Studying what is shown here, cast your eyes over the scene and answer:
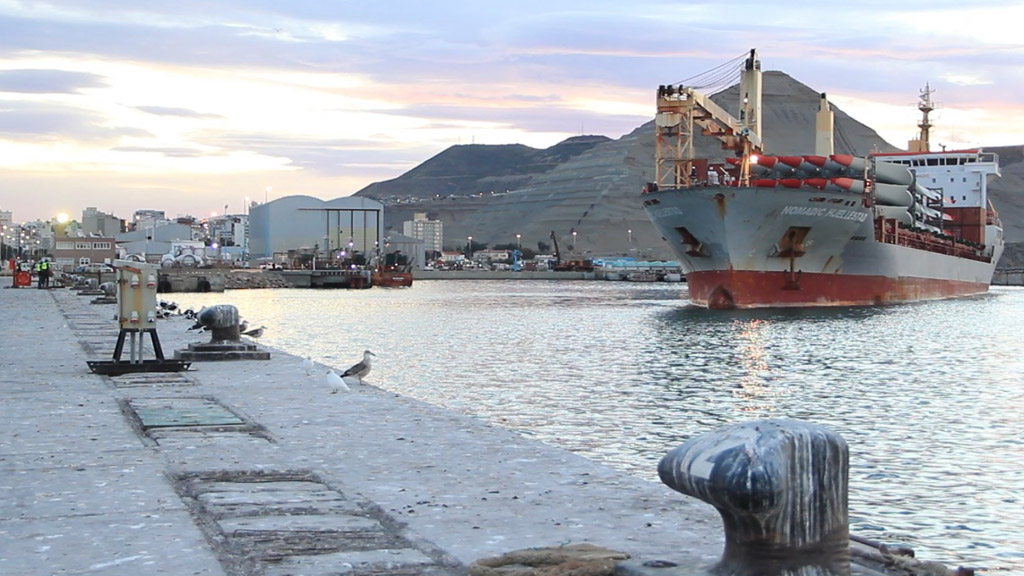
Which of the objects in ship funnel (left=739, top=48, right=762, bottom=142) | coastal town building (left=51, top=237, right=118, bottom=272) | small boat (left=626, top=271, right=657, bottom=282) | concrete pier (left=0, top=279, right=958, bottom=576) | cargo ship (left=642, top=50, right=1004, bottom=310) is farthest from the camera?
coastal town building (left=51, top=237, right=118, bottom=272)

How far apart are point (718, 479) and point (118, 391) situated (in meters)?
10.6

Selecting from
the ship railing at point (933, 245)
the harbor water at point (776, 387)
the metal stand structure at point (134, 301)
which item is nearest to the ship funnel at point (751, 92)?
the ship railing at point (933, 245)

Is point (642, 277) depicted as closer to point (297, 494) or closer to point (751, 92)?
point (751, 92)

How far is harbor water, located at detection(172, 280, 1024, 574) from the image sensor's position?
10.6 meters

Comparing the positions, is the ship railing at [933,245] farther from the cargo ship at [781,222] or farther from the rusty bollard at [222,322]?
the rusty bollard at [222,322]

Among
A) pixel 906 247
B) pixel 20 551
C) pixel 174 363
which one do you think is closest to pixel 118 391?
pixel 174 363

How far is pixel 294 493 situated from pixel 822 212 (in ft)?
147

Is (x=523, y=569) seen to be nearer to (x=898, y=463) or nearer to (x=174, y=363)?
(x=898, y=463)

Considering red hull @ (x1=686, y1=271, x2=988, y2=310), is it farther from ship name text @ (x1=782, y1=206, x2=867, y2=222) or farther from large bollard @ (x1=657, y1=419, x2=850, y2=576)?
large bollard @ (x1=657, y1=419, x2=850, y2=576)

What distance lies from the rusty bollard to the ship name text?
3386 cm

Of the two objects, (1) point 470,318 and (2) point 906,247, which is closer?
(1) point 470,318

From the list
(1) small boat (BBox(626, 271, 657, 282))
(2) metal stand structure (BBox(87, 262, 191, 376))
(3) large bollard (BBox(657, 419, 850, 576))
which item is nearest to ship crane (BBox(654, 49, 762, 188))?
(2) metal stand structure (BBox(87, 262, 191, 376))

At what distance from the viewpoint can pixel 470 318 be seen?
5159 cm

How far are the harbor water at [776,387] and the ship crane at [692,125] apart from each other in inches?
435
